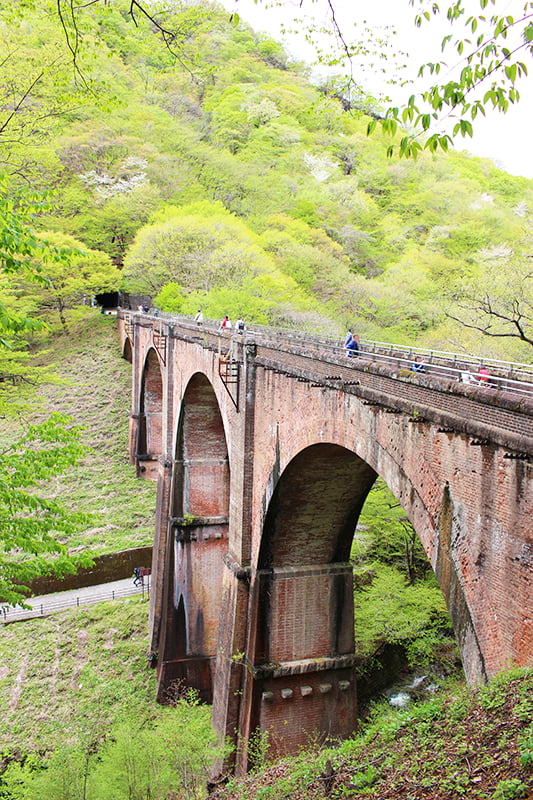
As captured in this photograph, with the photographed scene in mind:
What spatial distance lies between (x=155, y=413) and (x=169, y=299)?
617 centimetres

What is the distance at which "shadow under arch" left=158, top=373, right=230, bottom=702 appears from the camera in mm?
18625

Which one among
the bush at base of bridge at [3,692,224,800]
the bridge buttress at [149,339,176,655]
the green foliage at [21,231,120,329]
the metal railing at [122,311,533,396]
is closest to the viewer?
the metal railing at [122,311,533,396]

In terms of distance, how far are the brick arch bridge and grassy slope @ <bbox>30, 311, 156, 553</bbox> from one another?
19.6 ft

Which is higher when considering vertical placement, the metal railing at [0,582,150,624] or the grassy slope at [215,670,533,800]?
the grassy slope at [215,670,533,800]

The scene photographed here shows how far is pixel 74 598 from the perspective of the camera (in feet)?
77.3

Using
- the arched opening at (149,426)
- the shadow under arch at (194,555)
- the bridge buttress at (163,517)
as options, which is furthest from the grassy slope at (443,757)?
the arched opening at (149,426)

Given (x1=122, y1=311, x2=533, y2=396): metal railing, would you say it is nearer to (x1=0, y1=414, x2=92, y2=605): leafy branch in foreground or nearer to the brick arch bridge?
the brick arch bridge

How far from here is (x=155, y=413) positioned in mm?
32688

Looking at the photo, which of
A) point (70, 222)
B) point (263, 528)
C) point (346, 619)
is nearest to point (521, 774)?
point (263, 528)

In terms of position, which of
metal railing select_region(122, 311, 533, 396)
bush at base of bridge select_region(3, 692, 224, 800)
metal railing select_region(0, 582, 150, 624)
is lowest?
metal railing select_region(0, 582, 150, 624)

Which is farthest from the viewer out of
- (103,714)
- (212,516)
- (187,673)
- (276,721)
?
(212,516)

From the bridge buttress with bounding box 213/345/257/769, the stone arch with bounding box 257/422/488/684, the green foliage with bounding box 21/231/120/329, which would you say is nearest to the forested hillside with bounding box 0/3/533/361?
the green foliage with bounding box 21/231/120/329

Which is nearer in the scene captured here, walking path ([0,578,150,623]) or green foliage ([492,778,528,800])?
green foliage ([492,778,528,800])

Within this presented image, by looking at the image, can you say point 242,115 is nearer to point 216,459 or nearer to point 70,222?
point 70,222
